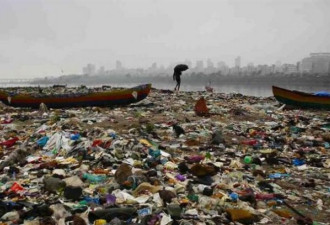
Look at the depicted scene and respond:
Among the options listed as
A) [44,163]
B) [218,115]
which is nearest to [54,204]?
[44,163]

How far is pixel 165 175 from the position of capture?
4.81m

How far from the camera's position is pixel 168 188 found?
14.0ft

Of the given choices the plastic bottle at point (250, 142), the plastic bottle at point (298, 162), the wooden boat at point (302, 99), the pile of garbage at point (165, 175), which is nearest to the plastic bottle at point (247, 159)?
the pile of garbage at point (165, 175)

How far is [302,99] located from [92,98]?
8.49 m

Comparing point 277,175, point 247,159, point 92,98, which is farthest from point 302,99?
point 277,175

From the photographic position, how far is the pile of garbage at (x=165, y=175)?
364 cm

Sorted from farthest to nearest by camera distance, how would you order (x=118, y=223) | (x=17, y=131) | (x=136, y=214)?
(x=17, y=131) → (x=136, y=214) → (x=118, y=223)

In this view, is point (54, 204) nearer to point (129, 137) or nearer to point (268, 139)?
point (129, 137)

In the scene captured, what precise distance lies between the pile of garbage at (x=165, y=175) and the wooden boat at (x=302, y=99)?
4602 millimetres

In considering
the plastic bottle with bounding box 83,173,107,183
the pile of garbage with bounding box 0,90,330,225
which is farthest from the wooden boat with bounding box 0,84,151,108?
the plastic bottle with bounding box 83,173,107,183

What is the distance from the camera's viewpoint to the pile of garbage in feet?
12.0

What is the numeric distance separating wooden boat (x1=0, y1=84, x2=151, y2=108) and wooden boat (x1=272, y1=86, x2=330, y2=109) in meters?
5.69

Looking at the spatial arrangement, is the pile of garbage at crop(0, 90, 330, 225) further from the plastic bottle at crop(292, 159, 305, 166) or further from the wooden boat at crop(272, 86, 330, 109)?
the wooden boat at crop(272, 86, 330, 109)

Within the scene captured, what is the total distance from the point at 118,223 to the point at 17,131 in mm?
6005
